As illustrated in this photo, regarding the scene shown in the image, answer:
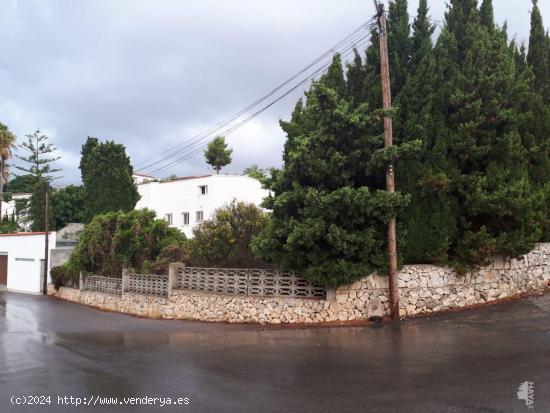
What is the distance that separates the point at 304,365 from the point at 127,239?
15873 millimetres

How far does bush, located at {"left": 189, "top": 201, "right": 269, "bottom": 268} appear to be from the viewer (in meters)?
16.1

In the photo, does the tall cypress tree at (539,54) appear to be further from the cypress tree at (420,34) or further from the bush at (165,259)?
the bush at (165,259)

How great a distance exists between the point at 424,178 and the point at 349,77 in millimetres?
3961

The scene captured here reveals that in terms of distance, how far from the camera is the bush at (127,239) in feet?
72.2

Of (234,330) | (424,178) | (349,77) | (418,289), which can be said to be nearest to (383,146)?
(424,178)

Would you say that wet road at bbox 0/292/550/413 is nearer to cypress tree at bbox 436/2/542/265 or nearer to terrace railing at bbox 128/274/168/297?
cypress tree at bbox 436/2/542/265

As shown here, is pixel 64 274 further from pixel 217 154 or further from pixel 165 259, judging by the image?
pixel 217 154

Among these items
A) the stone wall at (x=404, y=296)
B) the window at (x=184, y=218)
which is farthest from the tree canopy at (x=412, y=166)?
the window at (x=184, y=218)

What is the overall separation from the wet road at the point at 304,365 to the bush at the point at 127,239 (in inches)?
340

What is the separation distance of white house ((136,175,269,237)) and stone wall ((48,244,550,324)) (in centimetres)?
1766

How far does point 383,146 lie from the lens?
42.0ft

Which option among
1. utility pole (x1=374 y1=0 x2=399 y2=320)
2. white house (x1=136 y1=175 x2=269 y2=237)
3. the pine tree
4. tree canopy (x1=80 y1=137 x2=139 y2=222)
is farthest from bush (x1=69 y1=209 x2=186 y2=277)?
the pine tree

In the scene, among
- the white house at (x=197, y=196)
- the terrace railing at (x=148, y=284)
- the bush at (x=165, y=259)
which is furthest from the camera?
the white house at (x=197, y=196)

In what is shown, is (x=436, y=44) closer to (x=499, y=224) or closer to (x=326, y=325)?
(x=499, y=224)
